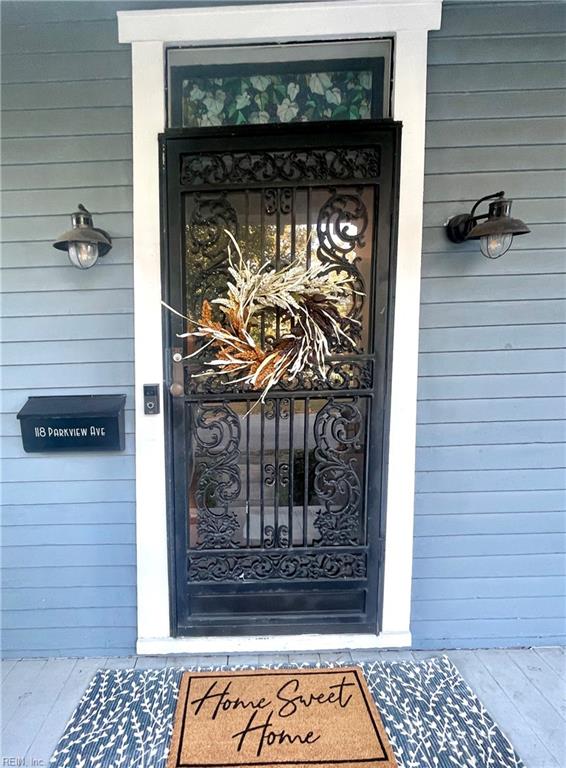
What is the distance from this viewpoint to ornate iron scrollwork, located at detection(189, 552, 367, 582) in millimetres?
1726

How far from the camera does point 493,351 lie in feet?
5.47

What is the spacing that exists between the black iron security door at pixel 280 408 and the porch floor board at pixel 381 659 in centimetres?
20

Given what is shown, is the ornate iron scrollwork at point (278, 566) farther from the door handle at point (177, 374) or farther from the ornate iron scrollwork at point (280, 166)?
the ornate iron scrollwork at point (280, 166)

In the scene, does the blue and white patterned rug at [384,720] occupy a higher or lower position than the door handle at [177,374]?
lower

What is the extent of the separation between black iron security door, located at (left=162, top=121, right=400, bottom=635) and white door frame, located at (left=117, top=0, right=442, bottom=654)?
59 millimetres

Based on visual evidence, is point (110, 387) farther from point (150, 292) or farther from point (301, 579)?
point (301, 579)

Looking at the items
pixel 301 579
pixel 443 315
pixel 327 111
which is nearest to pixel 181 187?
pixel 327 111

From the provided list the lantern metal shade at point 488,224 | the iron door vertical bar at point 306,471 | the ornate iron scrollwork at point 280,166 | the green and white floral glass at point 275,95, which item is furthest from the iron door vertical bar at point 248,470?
the green and white floral glass at point 275,95

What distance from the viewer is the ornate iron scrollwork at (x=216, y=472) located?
5.49 ft

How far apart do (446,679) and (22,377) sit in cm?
230

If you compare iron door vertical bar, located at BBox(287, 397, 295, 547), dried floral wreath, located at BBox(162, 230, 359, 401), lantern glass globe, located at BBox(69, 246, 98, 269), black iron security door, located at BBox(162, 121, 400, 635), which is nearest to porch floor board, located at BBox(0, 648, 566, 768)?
black iron security door, located at BBox(162, 121, 400, 635)

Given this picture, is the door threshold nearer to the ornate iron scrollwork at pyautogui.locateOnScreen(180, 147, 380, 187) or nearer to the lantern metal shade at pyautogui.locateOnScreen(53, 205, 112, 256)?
the lantern metal shade at pyautogui.locateOnScreen(53, 205, 112, 256)

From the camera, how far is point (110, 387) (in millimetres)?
1676

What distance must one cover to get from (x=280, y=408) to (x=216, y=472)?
419 mm
